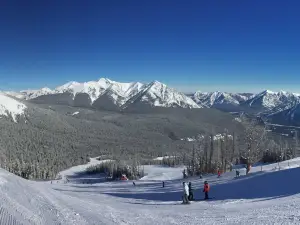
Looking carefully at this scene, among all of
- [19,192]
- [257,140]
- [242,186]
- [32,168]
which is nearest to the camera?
[19,192]

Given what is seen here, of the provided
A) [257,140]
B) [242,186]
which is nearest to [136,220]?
[242,186]

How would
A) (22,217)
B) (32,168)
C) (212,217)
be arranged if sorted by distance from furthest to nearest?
(32,168) < (212,217) < (22,217)

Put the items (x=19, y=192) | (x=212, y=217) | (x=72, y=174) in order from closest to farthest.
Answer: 1. (x=212, y=217)
2. (x=19, y=192)
3. (x=72, y=174)

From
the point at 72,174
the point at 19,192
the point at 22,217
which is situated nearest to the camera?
the point at 22,217

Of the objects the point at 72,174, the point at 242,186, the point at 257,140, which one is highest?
the point at 257,140

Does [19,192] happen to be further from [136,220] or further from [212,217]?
[212,217]

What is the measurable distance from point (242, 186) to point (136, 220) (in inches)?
615

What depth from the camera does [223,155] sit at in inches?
2847

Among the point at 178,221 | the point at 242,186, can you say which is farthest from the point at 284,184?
the point at 178,221

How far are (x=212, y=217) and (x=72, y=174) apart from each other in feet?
516

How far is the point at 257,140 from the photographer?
161 feet

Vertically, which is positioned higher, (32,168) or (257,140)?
(257,140)

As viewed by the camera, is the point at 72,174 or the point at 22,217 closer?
the point at 22,217

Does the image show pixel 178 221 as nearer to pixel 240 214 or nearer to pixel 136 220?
pixel 136 220
